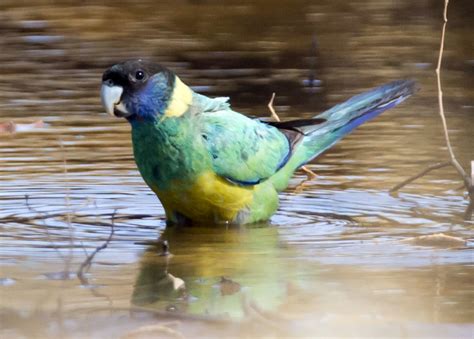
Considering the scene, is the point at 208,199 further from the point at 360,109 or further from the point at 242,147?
the point at 360,109

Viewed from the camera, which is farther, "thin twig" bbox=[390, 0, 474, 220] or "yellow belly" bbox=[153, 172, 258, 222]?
"thin twig" bbox=[390, 0, 474, 220]

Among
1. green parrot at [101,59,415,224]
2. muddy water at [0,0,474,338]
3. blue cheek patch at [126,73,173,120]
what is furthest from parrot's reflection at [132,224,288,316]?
blue cheek patch at [126,73,173,120]

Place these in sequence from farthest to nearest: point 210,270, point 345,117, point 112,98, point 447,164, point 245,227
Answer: point 345,117
point 447,164
point 245,227
point 112,98
point 210,270

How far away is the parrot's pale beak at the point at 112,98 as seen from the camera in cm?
618

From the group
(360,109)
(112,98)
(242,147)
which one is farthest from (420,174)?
(112,98)

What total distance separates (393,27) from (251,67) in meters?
1.91

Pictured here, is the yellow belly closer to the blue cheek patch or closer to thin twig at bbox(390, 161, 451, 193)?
the blue cheek patch

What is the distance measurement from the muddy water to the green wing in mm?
273

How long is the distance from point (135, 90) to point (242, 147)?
0.64 metres

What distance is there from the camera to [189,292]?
513cm

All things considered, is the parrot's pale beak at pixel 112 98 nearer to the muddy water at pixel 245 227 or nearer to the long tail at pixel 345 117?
the muddy water at pixel 245 227

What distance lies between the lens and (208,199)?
630cm

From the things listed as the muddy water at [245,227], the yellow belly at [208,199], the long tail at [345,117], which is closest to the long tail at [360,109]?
the long tail at [345,117]

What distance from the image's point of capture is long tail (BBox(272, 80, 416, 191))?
7.25m
